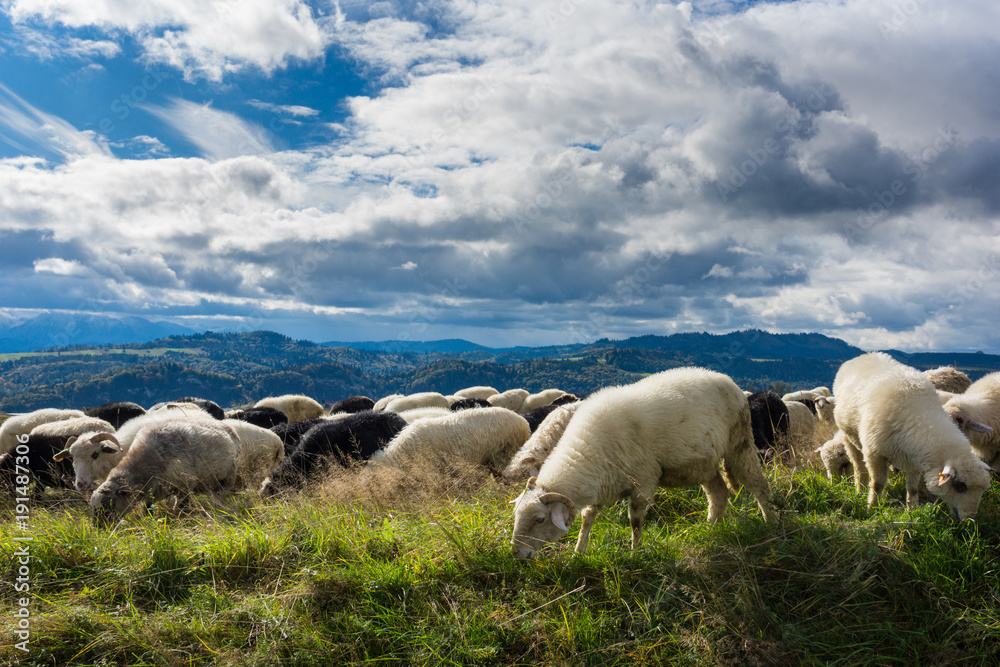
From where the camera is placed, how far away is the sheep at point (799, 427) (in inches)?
434

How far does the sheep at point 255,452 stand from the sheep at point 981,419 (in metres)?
13.1

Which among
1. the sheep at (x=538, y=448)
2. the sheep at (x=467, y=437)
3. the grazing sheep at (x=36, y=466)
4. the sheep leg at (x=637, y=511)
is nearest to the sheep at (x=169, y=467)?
the sheep at (x=467, y=437)

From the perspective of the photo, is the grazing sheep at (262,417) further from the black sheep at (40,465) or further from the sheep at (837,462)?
the sheep at (837,462)

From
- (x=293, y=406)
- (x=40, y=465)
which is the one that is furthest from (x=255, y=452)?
(x=293, y=406)

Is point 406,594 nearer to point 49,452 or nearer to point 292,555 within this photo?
point 292,555

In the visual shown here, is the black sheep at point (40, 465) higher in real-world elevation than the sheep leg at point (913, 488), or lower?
lower

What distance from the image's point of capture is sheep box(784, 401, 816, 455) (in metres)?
11.0

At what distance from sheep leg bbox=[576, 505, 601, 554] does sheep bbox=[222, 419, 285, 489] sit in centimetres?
760

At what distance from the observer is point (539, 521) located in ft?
18.5

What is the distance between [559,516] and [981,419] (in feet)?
25.7

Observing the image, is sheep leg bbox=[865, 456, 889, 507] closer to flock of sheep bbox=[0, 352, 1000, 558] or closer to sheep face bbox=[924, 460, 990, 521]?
flock of sheep bbox=[0, 352, 1000, 558]

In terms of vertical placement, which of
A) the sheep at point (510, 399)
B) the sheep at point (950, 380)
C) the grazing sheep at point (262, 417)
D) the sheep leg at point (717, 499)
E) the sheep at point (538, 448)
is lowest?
the sheep at point (510, 399)

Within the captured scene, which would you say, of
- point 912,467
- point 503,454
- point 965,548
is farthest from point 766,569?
point 503,454

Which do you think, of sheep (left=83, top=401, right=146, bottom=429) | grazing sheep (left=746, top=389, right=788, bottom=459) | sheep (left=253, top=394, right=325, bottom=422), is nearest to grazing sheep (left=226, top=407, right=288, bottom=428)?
sheep (left=83, top=401, right=146, bottom=429)
